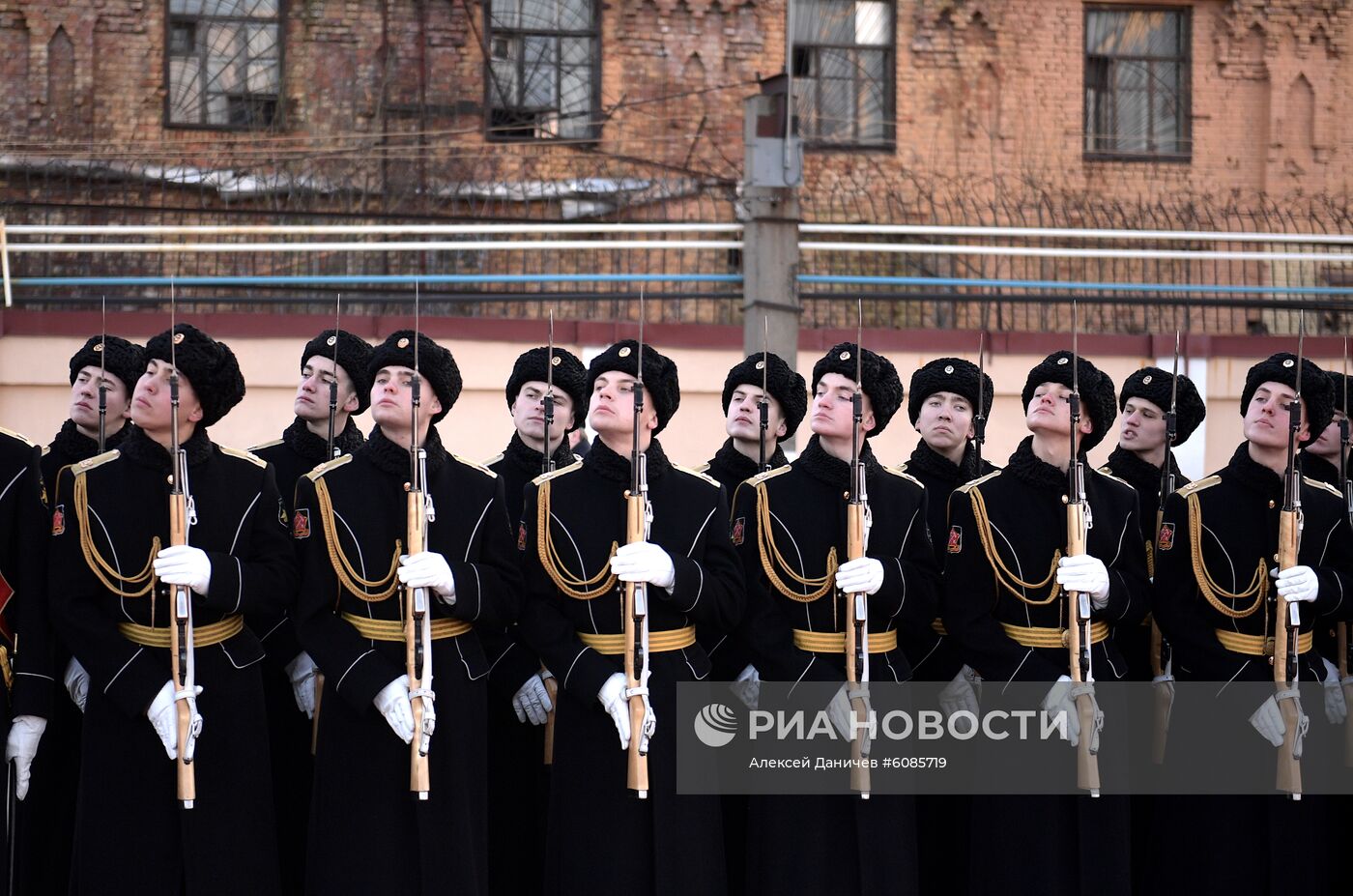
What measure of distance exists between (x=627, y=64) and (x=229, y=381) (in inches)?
422

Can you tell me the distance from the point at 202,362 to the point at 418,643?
3.53ft

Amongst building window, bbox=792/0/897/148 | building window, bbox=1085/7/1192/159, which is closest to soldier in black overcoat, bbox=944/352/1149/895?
building window, bbox=792/0/897/148

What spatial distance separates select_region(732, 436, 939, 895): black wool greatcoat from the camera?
5547 millimetres

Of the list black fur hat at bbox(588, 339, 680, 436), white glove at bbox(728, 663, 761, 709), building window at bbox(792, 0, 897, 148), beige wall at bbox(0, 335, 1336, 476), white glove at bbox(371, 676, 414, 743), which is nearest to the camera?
white glove at bbox(371, 676, 414, 743)

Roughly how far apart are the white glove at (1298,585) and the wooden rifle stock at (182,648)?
10.9ft

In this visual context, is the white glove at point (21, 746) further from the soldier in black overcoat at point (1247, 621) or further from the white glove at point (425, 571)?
the soldier in black overcoat at point (1247, 621)

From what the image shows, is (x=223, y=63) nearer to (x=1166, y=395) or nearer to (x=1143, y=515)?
(x=1166, y=395)

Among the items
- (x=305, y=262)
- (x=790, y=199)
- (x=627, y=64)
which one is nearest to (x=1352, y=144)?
(x=627, y=64)

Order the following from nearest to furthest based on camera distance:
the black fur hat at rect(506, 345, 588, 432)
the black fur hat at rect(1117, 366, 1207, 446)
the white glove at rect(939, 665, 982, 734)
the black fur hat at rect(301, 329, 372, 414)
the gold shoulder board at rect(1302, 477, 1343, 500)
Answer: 1. the white glove at rect(939, 665, 982, 734)
2. the gold shoulder board at rect(1302, 477, 1343, 500)
3. the black fur hat at rect(301, 329, 372, 414)
4. the black fur hat at rect(506, 345, 588, 432)
5. the black fur hat at rect(1117, 366, 1207, 446)

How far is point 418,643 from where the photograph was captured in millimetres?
5164

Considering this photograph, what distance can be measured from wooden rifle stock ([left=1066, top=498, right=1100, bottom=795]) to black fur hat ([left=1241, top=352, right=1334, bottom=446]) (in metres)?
0.91

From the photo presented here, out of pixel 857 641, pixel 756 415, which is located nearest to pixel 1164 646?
pixel 857 641

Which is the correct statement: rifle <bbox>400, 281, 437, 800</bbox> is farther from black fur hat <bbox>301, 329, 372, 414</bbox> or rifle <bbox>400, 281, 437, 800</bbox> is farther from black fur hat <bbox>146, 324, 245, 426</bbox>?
black fur hat <bbox>301, 329, 372, 414</bbox>

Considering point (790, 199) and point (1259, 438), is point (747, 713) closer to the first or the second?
point (1259, 438)
